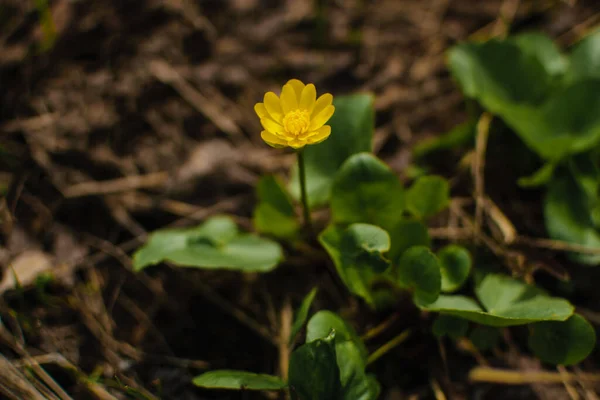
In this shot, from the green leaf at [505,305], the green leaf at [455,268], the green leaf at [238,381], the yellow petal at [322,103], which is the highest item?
the yellow petal at [322,103]

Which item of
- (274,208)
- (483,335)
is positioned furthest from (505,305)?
(274,208)

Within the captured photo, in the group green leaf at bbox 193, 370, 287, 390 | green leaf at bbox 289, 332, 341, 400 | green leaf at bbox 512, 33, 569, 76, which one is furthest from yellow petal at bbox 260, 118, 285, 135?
green leaf at bbox 512, 33, 569, 76

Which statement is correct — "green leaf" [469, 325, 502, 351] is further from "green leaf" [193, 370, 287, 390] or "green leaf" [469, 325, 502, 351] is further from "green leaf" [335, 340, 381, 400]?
"green leaf" [193, 370, 287, 390]

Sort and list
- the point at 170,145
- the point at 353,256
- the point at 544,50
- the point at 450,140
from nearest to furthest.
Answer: the point at 353,256 < the point at 450,140 < the point at 544,50 < the point at 170,145

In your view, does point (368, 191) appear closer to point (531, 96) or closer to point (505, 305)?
point (505, 305)

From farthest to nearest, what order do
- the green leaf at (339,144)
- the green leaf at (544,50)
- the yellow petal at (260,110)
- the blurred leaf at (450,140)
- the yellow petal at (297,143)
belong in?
1. the green leaf at (544,50)
2. the blurred leaf at (450,140)
3. the green leaf at (339,144)
4. the yellow petal at (260,110)
5. the yellow petal at (297,143)

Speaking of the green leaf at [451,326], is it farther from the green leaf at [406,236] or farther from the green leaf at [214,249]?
the green leaf at [214,249]

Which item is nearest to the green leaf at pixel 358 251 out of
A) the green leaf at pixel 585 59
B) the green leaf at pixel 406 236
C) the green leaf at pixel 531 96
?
the green leaf at pixel 406 236
